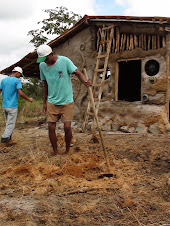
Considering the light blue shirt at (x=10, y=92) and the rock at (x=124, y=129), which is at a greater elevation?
the light blue shirt at (x=10, y=92)

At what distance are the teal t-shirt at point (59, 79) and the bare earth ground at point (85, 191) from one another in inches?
36.5

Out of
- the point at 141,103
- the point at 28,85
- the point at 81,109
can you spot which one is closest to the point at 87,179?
the point at 141,103

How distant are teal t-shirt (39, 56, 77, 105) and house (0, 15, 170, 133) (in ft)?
11.3

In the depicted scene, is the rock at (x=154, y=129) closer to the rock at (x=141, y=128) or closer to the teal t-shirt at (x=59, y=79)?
the rock at (x=141, y=128)

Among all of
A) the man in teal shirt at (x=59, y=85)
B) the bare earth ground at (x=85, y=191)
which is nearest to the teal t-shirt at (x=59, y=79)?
the man in teal shirt at (x=59, y=85)

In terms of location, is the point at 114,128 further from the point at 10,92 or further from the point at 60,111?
the point at 60,111

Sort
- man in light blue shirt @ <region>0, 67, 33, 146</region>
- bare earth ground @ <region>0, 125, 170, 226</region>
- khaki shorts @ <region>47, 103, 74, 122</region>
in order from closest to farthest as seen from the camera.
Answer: bare earth ground @ <region>0, 125, 170, 226</region> → khaki shorts @ <region>47, 103, 74, 122</region> → man in light blue shirt @ <region>0, 67, 33, 146</region>

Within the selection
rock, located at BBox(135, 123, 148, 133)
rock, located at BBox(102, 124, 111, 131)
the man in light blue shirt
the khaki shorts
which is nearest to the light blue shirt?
the man in light blue shirt

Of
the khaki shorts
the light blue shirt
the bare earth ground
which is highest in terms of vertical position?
the light blue shirt

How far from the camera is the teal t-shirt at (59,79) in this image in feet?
12.4

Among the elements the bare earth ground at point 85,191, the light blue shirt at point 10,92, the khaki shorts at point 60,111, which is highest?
the light blue shirt at point 10,92

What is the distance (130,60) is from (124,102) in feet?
4.24

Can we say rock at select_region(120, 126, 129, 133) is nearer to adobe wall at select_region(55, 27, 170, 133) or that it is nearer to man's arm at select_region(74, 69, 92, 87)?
adobe wall at select_region(55, 27, 170, 133)

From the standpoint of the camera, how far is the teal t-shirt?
3766 millimetres
